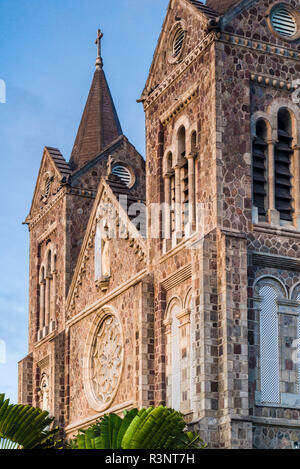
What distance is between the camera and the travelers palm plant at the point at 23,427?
33.8 metres

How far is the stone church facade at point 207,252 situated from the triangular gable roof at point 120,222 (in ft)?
0.19

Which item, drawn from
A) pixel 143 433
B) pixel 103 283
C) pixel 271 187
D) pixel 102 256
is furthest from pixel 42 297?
pixel 143 433

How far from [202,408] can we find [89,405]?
8.84 metres

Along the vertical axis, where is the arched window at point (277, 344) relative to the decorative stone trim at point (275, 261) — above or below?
below

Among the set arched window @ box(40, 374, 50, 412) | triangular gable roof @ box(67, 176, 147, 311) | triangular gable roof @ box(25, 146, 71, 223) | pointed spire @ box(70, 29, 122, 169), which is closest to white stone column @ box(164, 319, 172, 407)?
triangular gable roof @ box(67, 176, 147, 311)

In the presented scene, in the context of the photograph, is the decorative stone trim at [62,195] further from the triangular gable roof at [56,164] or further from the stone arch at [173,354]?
the stone arch at [173,354]

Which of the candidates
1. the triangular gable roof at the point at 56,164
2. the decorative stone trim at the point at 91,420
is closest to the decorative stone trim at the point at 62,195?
the triangular gable roof at the point at 56,164

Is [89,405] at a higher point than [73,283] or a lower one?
lower

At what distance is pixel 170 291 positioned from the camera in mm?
33594

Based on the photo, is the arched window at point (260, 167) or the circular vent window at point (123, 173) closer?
the arched window at point (260, 167)

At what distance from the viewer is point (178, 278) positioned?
33.0m
